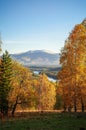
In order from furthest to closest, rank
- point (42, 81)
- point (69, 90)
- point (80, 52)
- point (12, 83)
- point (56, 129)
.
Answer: point (42, 81), point (12, 83), point (69, 90), point (80, 52), point (56, 129)

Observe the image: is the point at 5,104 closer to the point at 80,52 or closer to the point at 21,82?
the point at 21,82

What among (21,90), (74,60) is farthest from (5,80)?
(74,60)

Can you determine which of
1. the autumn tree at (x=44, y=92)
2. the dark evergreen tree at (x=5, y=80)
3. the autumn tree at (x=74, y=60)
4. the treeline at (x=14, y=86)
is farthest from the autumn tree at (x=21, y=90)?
the autumn tree at (x=44, y=92)

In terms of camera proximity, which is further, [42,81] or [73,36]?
[42,81]

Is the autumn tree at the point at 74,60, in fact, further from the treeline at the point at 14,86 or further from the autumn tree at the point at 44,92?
the autumn tree at the point at 44,92

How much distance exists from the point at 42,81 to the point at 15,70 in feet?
118

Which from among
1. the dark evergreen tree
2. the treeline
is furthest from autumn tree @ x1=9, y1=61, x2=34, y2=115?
the dark evergreen tree

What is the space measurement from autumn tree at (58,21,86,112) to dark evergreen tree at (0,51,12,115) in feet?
53.6

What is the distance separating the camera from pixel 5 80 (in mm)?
54094

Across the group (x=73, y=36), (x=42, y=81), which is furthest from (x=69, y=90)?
(x=42, y=81)

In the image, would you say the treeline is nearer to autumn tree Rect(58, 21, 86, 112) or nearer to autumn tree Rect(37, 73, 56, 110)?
autumn tree Rect(58, 21, 86, 112)

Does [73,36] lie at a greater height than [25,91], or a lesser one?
greater

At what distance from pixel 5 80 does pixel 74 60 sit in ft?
64.2

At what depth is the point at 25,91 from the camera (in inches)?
2174
